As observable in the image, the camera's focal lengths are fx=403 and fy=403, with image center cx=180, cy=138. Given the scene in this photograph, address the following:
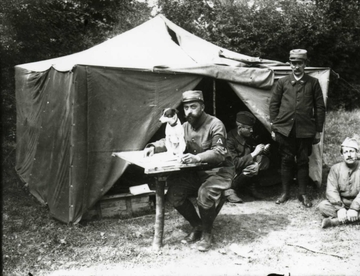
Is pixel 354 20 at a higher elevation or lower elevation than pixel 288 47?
higher

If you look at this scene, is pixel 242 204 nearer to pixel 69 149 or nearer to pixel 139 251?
pixel 139 251

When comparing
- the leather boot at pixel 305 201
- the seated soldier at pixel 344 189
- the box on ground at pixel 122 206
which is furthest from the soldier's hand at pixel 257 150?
the box on ground at pixel 122 206

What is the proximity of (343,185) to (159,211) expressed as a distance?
2.36 meters

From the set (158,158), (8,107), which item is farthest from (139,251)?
(8,107)

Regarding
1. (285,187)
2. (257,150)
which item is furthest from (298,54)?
(285,187)

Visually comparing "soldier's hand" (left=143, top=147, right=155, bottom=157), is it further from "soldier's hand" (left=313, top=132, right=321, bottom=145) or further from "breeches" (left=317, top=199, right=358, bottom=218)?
"soldier's hand" (left=313, top=132, right=321, bottom=145)

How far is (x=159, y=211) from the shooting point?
4.12 meters

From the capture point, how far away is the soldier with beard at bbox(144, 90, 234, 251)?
4094 mm

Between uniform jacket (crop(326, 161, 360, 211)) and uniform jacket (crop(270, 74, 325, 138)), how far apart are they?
2.28 ft

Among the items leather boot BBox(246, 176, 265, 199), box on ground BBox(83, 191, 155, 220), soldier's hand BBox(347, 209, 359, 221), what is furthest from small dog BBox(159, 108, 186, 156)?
leather boot BBox(246, 176, 265, 199)

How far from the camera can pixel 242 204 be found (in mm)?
5855

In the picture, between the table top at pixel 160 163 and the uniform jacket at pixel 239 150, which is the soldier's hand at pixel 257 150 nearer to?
the uniform jacket at pixel 239 150

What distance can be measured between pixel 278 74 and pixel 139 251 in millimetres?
3348

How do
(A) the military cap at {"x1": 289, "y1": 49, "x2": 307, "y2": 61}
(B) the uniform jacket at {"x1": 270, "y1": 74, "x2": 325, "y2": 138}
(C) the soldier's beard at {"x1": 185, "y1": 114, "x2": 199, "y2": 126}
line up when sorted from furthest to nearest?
(B) the uniform jacket at {"x1": 270, "y1": 74, "x2": 325, "y2": 138} < (A) the military cap at {"x1": 289, "y1": 49, "x2": 307, "y2": 61} < (C) the soldier's beard at {"x1": 185, "y1": 114, "x2": 199, "y2": 126}
